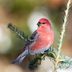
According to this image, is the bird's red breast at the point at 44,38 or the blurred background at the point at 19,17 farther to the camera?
the blurred background at the point at 19,17

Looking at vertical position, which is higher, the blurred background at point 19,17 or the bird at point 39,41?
the bird at point 39,41

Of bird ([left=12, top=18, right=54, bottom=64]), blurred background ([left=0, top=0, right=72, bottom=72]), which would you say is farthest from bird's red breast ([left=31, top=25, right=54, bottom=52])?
blurred background ([left=0, top=0, right=72, bottom=72])

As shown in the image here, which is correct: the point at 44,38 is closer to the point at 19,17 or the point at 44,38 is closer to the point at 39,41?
the point at 39,41

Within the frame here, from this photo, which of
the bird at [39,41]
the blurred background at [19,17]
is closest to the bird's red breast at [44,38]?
the bird at [39,41]

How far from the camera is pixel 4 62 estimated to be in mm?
6375

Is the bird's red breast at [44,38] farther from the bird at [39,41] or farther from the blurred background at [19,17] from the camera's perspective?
the blurred background at [19,17]

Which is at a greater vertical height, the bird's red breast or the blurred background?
the bird's red breast

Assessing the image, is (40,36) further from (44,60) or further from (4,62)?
(4,62)

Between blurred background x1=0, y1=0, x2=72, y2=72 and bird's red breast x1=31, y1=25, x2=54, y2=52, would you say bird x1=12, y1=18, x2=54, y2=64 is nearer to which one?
bird's red breast x1=31, y1=25, x2=54, y2=52

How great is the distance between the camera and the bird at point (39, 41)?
198 centimetres

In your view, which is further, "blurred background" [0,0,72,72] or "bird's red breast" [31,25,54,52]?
"blurred background" [0,0,72,72]

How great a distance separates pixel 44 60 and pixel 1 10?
5.32 meters

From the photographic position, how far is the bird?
1.98 m

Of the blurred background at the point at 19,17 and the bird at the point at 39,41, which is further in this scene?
the blurred background at the point at 19,17
